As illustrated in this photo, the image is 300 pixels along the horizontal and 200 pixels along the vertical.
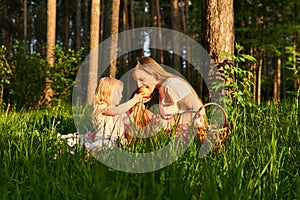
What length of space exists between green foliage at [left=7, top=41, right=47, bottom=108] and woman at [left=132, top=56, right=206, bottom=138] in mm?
5597

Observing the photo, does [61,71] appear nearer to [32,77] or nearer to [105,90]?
[32,77]

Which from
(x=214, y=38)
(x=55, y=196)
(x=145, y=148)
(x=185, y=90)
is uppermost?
(x=214, y=38)

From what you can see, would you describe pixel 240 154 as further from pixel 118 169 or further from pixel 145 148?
pixel 118 169

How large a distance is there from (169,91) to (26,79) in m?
6.21

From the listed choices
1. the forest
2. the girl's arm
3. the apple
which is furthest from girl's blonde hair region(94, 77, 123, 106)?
the forest

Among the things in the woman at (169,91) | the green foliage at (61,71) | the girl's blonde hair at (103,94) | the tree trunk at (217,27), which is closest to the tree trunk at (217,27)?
the tree trunk at (217,27)

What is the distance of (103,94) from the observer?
4.66 metres

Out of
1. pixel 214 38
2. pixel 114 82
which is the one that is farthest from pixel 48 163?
pixel 214 38

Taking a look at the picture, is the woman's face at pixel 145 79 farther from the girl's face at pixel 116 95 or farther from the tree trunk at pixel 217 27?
the tree trunk at pixel 217 27

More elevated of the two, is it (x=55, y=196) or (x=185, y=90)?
(x=185, y=90)

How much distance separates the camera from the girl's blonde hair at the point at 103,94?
462 cm

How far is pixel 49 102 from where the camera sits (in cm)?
973

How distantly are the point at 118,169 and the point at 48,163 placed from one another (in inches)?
25.6

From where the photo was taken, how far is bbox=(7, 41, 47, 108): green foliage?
9656mm
